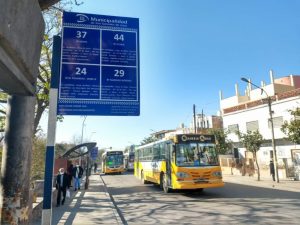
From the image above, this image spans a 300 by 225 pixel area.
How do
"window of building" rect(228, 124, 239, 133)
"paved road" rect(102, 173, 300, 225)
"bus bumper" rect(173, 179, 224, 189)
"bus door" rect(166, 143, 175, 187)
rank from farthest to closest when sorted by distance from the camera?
1. "window of building" rect(228, 124, 239, 133)
2. "bus door" rect(166, 143, 175, 187)
3. "bus bumper" rect(173, 179, 224, 189)
4. "paved road" rect(102, 173, 300, 225)

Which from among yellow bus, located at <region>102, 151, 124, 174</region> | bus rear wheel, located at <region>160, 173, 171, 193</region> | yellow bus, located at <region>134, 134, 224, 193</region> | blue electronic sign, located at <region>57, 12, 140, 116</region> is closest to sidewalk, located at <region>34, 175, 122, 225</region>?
yellow bus, located at <region>134, 134, 224, 193</region>

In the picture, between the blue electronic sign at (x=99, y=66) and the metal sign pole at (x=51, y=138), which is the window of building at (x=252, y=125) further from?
the metal sign pole at (x=51, y=138)

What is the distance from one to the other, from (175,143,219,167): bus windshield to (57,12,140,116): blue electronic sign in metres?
10.7

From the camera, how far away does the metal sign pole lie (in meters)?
→ 4.28

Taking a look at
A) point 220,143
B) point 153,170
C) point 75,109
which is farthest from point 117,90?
point 220,143

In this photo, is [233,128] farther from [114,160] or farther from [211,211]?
[211,211]

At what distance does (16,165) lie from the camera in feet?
14.2

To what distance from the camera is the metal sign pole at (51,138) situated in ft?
14.0

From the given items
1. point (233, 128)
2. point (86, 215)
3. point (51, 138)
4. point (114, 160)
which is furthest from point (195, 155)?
point (114, 160)

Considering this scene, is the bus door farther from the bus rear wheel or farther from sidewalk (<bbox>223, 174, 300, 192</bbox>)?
sidewalk (<bbox>223, 174, 300, 192</bbox>)

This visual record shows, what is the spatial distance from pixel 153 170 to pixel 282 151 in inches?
648

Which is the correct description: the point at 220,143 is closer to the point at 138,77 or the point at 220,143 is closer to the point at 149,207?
the point at 149,207

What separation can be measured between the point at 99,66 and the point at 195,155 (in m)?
11.5

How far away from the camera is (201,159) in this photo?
16422 mm
